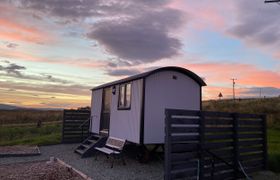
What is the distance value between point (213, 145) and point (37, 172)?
5.43 metres

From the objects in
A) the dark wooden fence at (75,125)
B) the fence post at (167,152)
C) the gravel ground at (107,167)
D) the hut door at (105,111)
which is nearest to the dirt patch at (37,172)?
the gravel ground at (107,167)

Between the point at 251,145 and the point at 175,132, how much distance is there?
3.62m

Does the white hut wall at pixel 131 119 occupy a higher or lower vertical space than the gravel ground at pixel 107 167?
higher

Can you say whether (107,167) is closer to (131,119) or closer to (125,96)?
(131,119)

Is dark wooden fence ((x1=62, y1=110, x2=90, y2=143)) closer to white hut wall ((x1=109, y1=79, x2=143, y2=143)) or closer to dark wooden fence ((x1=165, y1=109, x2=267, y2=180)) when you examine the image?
white hut wall ((x1=109, y1=79, x2=143, y2=143))

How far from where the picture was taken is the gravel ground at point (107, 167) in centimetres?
795

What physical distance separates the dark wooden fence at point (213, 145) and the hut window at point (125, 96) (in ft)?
11.5

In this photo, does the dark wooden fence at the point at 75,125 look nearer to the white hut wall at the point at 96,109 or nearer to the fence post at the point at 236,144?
the white hut wall at the point at 96,109

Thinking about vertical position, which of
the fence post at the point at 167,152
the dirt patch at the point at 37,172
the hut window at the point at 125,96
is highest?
the hut window at the point at 125,96

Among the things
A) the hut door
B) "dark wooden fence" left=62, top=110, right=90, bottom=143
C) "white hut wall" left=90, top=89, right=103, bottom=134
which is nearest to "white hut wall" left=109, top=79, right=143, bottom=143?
the hut door

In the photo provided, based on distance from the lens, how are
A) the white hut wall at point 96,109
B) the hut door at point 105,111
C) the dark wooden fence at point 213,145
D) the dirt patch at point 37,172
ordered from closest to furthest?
the dark wooden fence at point 213,145, the dirt patch at point 37,172, the hut door at point 105,111, the white hut wall at point 96,109

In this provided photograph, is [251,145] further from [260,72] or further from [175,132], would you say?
[260,72]

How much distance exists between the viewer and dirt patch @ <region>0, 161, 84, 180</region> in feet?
24.9

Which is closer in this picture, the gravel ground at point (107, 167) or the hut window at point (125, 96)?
the gravel ground at point (107, 167)
